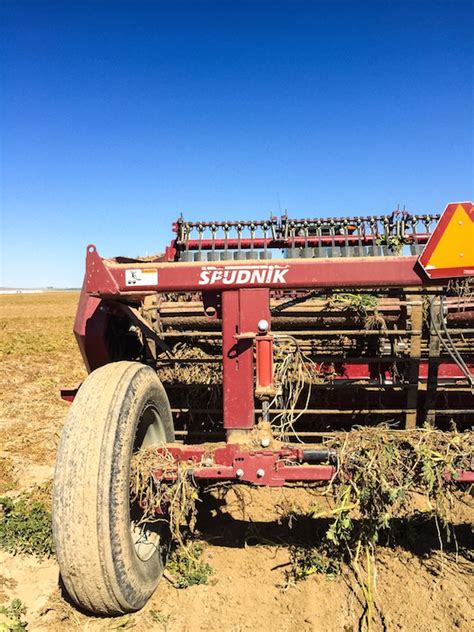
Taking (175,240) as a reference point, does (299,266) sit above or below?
below

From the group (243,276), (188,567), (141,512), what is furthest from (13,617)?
(243,276)

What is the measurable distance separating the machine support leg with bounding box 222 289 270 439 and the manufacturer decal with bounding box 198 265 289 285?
6cm

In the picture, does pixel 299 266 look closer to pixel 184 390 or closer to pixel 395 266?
pixel 395 266

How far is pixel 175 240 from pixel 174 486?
3.33 meters

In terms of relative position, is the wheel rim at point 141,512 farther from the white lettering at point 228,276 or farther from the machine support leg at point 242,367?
the white lettering at point 228,276

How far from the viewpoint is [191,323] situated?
154 inches

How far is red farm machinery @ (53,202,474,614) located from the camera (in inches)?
89.4

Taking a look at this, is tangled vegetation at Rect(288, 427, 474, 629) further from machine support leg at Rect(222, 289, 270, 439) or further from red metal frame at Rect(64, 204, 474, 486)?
machine support leg at Rect(222, 289, 270, 439)

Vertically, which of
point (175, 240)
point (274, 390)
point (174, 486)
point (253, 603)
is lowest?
point (253, 603)

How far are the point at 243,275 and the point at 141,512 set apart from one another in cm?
147

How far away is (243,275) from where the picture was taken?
2652 millimetres

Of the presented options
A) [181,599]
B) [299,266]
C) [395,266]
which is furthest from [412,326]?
[181,599]

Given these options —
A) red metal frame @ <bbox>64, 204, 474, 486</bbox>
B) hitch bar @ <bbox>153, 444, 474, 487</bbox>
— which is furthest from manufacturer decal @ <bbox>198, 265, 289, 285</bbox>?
hitch bar @ <bbox>153, 444, 474, 487</bbox>

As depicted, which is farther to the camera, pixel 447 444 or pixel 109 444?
pixel 447 444
